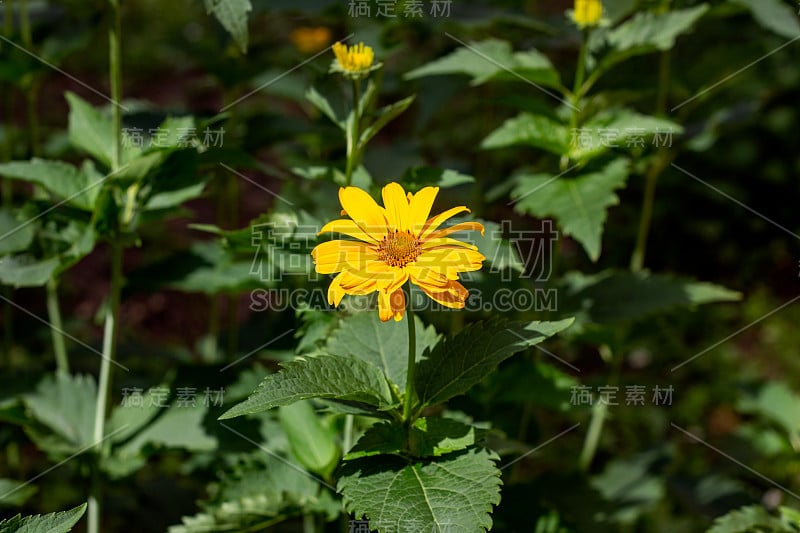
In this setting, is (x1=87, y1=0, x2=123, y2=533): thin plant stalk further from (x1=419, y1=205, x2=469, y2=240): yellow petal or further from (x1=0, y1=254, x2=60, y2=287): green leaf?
(x1=419, y1=205, x2=469, y2=240): yellow petal

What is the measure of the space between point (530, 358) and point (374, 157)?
2.98 ft

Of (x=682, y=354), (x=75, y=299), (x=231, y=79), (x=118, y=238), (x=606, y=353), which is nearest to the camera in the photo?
(x=118, y=238)

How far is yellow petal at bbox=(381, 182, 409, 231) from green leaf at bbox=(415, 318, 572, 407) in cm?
20

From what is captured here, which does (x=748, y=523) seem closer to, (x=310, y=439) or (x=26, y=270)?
(x=310, y=439)

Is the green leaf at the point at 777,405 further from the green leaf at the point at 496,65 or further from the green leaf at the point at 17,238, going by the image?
the green leaf at the point at 17,238

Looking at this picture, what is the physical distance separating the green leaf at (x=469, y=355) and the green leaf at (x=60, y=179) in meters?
0.83

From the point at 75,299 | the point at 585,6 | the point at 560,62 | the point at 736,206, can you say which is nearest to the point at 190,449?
the point at 585,6

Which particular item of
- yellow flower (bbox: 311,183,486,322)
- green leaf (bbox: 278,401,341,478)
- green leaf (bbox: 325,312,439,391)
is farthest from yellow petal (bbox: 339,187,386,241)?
green leaf (bbox: 278,401,341,478)

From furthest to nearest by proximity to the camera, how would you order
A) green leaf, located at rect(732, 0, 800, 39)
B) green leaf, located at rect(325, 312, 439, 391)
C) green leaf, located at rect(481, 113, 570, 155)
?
1. green leaf, located at rect(732, 0, 800, 39)
2. green leaf, located at rect(481, 113, 570, 155)
3. green leaf, located at rect(325, 312, 439, 391)

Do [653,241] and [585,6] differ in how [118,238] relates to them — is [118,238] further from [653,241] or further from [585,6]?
[653,241]

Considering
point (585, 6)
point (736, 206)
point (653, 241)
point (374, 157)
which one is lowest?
point (653, 241)

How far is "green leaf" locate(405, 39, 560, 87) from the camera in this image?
162 cm

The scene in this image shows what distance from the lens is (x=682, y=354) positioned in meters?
3.19

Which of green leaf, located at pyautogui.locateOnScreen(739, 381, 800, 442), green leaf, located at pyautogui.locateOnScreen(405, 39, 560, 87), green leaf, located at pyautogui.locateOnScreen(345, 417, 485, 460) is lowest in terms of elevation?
green leaf, located at pyautogui.locateOnScreen(739, 381, 800, 442)
